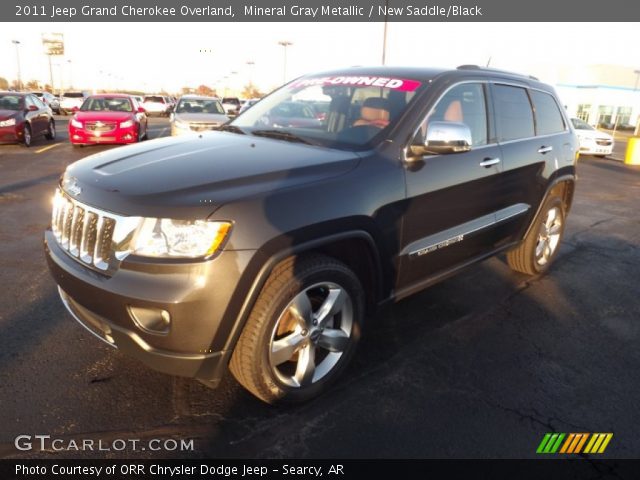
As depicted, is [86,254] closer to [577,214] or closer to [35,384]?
[35,384]

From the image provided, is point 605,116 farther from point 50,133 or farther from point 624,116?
point 50,133

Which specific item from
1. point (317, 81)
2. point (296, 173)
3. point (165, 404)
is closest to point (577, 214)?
point (317, 81)

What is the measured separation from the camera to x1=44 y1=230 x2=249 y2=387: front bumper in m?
2.06

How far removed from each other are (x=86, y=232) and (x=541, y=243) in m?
4.21

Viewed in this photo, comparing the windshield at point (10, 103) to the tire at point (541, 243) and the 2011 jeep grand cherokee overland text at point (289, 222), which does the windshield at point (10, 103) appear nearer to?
the 2011 jeep grand cherokee overland text at point (289, 222)

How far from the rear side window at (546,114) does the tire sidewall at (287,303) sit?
9.16 ft

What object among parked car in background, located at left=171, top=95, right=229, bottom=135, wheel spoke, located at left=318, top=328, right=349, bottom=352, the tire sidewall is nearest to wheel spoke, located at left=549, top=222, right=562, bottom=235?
the tire sidewall

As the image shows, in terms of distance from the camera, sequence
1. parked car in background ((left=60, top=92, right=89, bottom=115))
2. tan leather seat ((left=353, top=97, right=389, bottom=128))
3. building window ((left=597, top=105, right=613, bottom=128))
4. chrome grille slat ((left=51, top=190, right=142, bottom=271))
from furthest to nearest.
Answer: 1. building window ((left=597, top=105, right=613, bottom=128))
2. parked car in background ((left=60, top=92, right=89, bottom=115))
3. tan leather seat ((left=353, top=97, right=389, bottom=128))
4. chrome grille slat ((left=51, top=190, right=142, bottom=271))

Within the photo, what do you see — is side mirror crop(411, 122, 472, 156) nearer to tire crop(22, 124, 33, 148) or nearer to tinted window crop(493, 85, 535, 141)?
tinted window crop(493, 85, 535, 141)

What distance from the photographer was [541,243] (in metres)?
4.77

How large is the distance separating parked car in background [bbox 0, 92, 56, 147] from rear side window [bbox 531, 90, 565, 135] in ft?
42.9

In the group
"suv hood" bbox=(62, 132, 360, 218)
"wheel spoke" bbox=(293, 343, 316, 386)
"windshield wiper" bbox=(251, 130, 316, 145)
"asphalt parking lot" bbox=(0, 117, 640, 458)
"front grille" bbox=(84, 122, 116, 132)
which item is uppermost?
"windshield wiper" bbox=(251, 130, 316, 145)

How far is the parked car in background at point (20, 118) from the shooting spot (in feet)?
40.6

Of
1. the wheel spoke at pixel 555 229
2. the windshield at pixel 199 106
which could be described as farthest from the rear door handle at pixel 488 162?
the windshield at pixel 199 106
